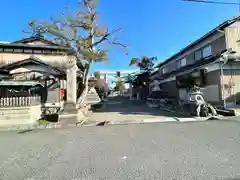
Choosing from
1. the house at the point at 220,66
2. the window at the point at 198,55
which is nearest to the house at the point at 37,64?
the house at the point at 220,66

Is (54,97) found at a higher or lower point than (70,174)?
higher

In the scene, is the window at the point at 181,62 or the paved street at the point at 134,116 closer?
the paved street at the point at 134,116

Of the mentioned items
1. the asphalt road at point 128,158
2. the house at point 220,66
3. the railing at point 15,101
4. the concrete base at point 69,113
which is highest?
the house at point 220,66

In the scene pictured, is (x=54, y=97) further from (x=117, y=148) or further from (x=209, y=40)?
(x=209, y=40)

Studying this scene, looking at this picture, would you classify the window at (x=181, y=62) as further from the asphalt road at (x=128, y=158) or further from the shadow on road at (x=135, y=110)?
the asphalt road at (x=128, y=158)

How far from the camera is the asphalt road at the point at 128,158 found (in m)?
2.85

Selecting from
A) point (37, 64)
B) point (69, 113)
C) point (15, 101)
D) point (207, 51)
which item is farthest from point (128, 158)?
point (207, 51)

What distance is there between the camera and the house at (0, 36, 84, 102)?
10.4 m

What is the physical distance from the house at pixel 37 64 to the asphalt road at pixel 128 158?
6559 millimetres

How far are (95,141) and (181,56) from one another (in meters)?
16.4

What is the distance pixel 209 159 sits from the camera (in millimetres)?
3305

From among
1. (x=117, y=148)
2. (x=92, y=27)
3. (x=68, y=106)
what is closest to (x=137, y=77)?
(x=92, y=27)

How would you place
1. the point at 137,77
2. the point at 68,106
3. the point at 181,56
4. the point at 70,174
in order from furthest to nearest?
the point at 137,77 < the point at 181,56 < the point at 68,106 < the point at 70,174

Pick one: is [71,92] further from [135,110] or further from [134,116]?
[135,110]
